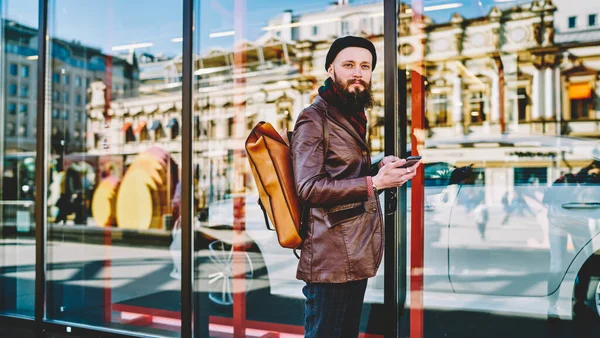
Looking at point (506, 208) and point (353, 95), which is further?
point (506, 208)

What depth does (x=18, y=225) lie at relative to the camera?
15.8 ft

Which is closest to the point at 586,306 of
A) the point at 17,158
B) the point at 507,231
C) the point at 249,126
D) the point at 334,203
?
the point at 507,231

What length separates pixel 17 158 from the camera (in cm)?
481

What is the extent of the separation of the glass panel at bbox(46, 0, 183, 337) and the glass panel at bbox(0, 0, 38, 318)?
0.78ft

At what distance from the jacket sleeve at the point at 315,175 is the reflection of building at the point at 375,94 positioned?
11.1 ft

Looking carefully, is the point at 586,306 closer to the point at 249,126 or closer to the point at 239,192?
the point at 239,192

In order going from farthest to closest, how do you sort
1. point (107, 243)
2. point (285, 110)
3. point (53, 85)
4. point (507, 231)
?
point (285, 110)
point (107, 243)
point (507, 231)
point (53, 85)

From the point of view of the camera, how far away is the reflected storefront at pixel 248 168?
326cm

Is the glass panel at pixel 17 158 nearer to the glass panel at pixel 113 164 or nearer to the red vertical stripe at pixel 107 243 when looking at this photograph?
the glass panel at pixel 113 164

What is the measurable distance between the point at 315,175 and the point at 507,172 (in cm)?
354

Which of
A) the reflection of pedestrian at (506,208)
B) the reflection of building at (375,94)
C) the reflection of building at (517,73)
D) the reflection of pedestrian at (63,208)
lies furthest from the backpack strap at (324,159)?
the reflection of pedestrian at (63,208)

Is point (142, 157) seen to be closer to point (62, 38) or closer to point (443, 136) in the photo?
point (62, 38)

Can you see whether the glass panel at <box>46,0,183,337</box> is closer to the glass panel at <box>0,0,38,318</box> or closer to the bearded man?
the glass panel at <box>0,0,38,318</box>

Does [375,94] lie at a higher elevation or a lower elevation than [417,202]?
higher
